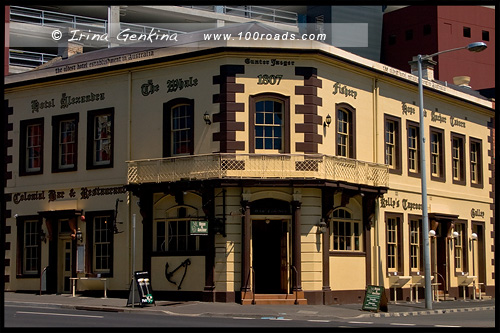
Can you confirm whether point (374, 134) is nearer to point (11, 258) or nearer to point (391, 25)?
point (11, 258)

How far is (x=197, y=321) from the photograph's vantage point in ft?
68.1

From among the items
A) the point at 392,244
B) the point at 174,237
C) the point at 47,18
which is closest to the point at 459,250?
the point at 392,244

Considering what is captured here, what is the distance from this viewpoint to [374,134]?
1247 inches

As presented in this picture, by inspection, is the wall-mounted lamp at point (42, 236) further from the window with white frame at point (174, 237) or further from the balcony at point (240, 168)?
the window with white frame at point (174, 237)

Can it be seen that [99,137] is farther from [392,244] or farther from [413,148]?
[413,148]

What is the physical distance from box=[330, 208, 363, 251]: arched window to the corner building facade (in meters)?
0.06

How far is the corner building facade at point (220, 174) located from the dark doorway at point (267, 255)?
0.15ft

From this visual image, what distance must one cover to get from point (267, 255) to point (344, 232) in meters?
2.89

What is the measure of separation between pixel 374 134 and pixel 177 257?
8694 millimetres

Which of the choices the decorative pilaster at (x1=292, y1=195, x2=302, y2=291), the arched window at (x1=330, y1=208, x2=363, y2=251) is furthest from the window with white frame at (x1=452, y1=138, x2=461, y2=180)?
the decorative pilaster at (x1=292, y1=195, x2=302, y2=291)

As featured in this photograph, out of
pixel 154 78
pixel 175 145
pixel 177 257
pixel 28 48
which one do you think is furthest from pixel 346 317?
pixel 28 48

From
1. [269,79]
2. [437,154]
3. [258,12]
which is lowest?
[437,154]

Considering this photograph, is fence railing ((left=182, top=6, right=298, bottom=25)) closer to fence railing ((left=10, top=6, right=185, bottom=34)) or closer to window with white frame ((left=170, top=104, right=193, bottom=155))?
fence railing ((left=10, top=6, right=185, bottom=34))

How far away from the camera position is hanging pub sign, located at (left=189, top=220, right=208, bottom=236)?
2727cm
